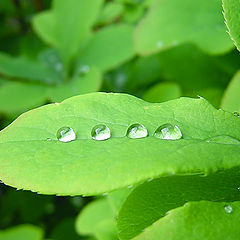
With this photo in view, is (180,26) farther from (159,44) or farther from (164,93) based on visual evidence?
(164,93)

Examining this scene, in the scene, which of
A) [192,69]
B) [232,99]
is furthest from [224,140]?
[192,69]

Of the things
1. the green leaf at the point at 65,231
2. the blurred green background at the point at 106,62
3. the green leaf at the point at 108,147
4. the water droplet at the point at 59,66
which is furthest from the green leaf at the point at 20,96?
the green leaf at the point at 108,147

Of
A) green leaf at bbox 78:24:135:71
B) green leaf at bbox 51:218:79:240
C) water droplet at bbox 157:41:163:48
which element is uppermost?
water droplet at bbox 157:41:163:48

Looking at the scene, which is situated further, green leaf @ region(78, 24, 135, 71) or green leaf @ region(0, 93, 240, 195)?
green leaf @ region(78, 24, 135, 71)

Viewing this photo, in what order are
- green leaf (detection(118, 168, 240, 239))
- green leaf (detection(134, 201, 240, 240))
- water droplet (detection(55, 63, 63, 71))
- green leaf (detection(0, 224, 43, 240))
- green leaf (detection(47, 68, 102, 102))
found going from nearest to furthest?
1. green leaf (detection(134, 201, 240, 240))
2. green leaf (detection(118, 168, 240, 239))
3. green leaf (detection(47, 68, 102, 102))
4. green leaf (detection(0, 224, 43, 240))
5. water droplet (detection(55, 63, 63, 71))

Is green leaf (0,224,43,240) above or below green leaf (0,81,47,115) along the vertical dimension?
below

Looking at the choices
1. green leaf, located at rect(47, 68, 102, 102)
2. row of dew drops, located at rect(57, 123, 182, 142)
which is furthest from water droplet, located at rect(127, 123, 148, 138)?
green leaf, located at rect(47, 68, 102, 102)

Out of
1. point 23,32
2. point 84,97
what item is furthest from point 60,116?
point 23,32

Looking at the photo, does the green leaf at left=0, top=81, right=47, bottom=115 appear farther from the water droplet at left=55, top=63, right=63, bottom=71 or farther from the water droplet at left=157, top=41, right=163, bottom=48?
the water droplet at left=157, top=41, right=163, bottom=48
